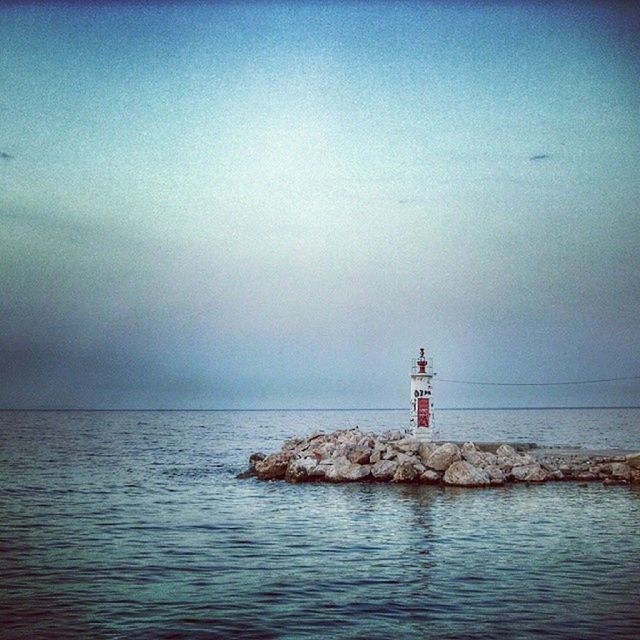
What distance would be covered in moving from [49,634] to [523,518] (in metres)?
15.8

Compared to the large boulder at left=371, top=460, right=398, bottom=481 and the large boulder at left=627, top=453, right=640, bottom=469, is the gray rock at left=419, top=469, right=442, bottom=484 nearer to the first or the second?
the large boulder at left=371, top=460, right=398, bottom=481

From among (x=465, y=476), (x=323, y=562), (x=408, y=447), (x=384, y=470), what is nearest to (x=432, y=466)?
(x=465, y=476)

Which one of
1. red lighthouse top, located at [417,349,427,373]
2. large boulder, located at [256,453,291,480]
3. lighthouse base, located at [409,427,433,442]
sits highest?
red lighthouse top, located at [417,349,427,373]

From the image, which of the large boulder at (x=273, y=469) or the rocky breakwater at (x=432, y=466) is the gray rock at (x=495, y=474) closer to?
the rocky breakwater at (x=432, y=466)

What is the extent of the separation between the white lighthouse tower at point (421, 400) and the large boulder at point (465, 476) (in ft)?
30.7

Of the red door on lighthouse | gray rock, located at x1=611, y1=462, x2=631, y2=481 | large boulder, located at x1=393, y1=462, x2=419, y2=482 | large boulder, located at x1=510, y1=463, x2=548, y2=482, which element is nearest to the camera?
gray rock, located at x1=611, y1=462, x2=631, y2=481

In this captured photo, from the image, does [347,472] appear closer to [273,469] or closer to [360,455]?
[360,455]

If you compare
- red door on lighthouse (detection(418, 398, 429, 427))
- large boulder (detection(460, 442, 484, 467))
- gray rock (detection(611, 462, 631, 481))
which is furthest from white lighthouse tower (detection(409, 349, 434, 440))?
gray rock (detection(611, 462, 631, 481))

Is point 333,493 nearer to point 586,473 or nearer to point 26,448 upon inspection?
Result: point 586,473

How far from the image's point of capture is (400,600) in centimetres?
1405

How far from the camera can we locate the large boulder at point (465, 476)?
30938mm

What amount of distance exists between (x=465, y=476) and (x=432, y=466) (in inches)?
73.6

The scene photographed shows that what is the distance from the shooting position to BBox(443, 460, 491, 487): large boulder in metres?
30.9

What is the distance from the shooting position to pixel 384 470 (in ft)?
108
